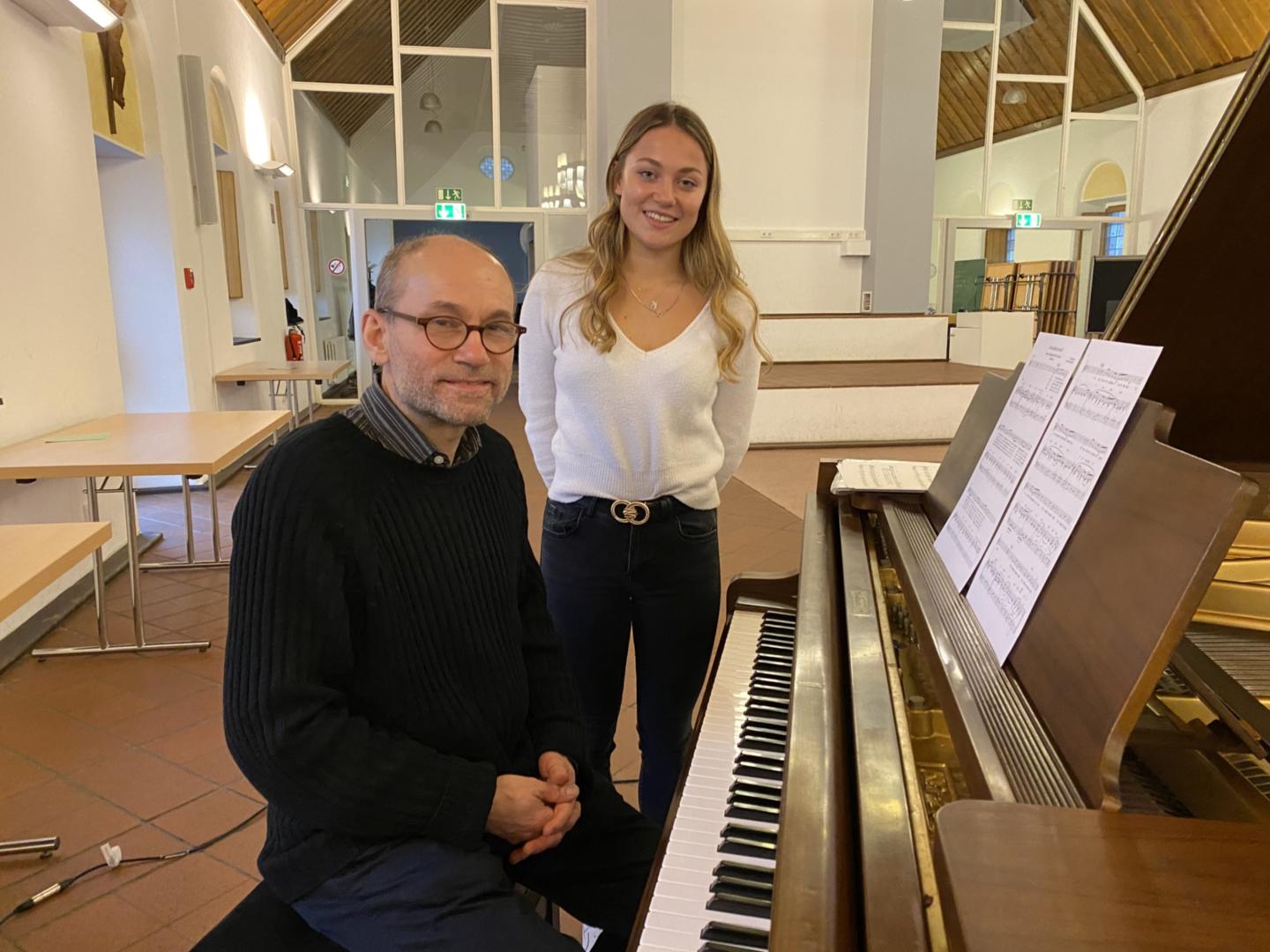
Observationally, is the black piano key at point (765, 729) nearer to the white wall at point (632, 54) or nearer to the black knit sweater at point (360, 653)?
the black knit sweater at point (360, 653)

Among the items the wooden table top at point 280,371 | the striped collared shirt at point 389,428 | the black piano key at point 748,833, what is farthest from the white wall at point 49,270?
the black piano key at point 748,833

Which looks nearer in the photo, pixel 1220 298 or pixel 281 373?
pixel 1220 298

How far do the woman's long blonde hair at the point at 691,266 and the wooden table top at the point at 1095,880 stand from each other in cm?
123

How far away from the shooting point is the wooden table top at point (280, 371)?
6.29 meters

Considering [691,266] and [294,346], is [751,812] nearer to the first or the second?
[691,266]

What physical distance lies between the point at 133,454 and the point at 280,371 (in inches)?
139

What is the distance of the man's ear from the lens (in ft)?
4.21

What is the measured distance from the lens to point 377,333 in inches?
51.0

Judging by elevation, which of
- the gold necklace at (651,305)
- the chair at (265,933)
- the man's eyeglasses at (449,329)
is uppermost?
the gold necklace at (651,305)

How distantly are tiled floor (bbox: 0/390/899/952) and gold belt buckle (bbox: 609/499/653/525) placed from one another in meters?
1.04

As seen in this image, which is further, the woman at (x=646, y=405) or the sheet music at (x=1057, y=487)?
the woman at (x=646, y=405)

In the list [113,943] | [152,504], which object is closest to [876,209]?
[152,504]

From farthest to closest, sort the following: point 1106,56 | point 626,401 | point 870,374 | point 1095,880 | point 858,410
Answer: point 1106,56 < point 870,374 < point 858,410 < point 626,401 < point 1095,880

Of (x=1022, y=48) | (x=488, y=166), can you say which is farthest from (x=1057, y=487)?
(x=1022, y=48)
